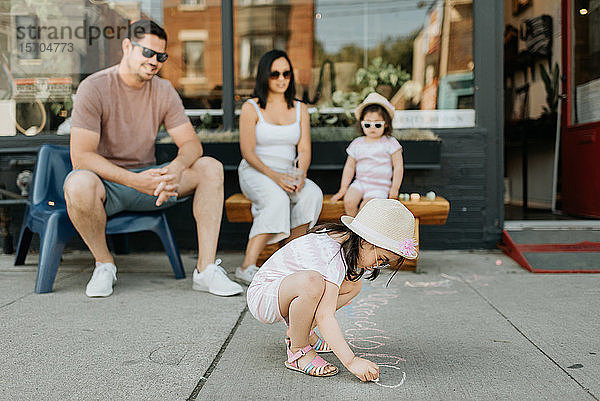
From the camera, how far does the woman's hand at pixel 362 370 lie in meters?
1.93

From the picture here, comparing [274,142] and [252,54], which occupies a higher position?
[252,54]

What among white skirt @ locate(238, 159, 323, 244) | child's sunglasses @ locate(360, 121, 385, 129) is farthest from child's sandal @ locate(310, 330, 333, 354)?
child's sunglasses @ locate(360, 121, 385, 129)

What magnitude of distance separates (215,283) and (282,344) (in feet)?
2.95

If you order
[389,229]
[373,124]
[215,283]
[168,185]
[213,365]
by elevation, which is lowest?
[213,365]

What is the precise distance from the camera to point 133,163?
3588 millimetres

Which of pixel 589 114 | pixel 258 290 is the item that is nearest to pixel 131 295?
pixel 258 290

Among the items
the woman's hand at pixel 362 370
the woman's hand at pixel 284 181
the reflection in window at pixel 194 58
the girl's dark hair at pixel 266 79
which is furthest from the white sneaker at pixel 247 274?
the reflection in window at pixel 194 58

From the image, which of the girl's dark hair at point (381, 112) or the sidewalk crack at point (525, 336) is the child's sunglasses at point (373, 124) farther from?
the sidewalk crack at point (525, 336)

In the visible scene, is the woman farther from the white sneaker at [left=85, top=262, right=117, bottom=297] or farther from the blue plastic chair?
the white sneaker at [left=85, top=262, right=117, bottom=297]

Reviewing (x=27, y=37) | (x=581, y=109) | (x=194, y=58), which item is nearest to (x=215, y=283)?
(x=27, y=37)

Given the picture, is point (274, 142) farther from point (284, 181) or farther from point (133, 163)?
point (133, 163)

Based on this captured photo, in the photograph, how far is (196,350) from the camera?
2.30m

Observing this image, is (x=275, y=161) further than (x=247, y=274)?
Yes

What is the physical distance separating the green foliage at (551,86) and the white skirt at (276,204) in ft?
13.5
